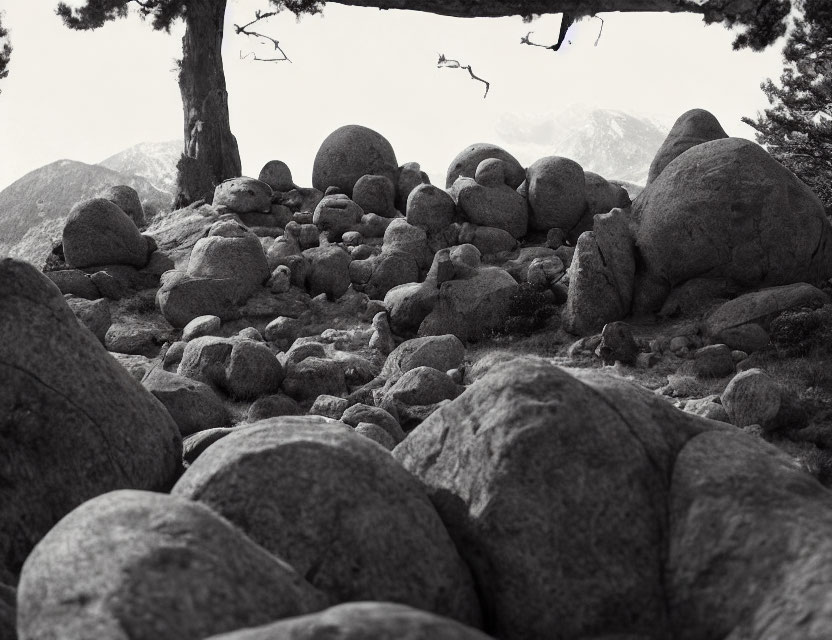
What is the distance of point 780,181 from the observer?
48.2 ft

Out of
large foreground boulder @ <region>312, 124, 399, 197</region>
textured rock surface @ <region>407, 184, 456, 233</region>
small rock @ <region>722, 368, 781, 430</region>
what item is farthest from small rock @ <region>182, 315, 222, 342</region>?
small rock @ <region>722, 368, 781, 430</region>

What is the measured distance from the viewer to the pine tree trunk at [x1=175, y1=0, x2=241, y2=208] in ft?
74.4

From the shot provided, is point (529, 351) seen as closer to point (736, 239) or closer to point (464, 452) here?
point (736, 239)

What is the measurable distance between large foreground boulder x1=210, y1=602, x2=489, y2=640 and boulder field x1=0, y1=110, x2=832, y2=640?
0.01 m

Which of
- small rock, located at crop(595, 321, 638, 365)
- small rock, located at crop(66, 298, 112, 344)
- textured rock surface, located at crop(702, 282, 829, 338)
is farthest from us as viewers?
small rock, located at crop(66, 298, 112, 344)

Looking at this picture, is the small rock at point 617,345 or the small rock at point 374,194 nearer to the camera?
the small rock at point 617,345

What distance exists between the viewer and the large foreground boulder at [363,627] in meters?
2.94

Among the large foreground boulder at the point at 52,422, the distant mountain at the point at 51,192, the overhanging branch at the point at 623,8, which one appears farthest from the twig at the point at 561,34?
the distant mountain at the point at 51,192

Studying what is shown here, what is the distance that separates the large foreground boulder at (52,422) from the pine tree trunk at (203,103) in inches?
665

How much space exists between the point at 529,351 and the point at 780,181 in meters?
5.38

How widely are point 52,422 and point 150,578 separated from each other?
10.0 ft

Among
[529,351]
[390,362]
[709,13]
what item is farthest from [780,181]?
[390,362]

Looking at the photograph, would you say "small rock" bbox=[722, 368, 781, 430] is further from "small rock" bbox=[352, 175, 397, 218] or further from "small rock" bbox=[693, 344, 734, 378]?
"small rock" bbox=[352, 175, 397, 218]

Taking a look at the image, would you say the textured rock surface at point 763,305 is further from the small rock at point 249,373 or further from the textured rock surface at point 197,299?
the textured rock surface at point 197,299
